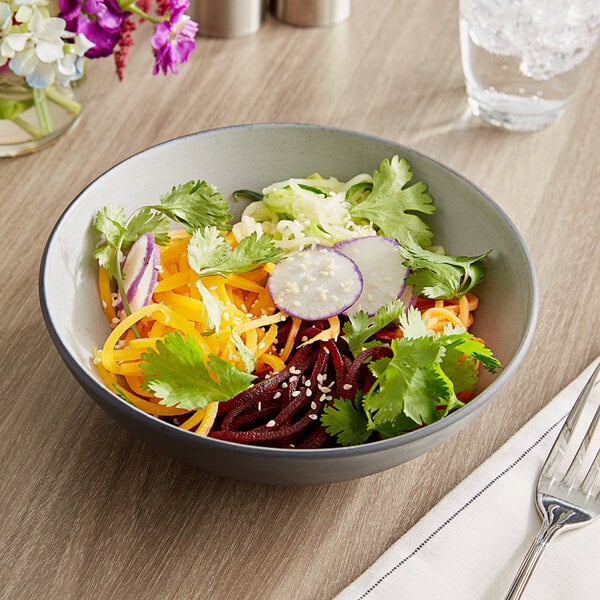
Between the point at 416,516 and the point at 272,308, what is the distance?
397 mm

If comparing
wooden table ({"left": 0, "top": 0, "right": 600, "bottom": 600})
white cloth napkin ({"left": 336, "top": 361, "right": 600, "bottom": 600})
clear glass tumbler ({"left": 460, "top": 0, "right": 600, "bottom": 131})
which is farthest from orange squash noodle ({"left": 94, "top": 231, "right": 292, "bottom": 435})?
clear glass tumbler ({"left": 460, "top": 0, "right": 600, "bottom": 131})

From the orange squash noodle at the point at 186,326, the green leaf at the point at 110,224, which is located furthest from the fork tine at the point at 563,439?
the green leaf at the point at 110,224

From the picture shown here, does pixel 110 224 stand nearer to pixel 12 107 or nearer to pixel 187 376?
pixel 187 376

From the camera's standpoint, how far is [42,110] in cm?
186

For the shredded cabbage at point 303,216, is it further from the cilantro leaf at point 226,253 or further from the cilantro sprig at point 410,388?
the cilantro sprig at point 410,388

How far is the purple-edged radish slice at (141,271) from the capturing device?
1.34m

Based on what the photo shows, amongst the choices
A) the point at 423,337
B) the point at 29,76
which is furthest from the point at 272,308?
the point at 29,76

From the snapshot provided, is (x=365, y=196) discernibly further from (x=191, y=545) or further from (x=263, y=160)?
(x=191, y=545)

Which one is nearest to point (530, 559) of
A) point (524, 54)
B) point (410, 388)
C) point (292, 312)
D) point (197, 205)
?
point (410, 388)

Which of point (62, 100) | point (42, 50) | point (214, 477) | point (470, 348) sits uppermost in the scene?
point (42, 50)

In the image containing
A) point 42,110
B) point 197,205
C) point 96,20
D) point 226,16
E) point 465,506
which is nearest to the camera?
point 465,506

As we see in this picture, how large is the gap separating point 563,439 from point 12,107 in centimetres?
128

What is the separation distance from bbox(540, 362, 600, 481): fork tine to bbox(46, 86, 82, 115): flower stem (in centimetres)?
128

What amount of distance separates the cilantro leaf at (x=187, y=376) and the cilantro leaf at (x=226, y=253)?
0.18 meters
